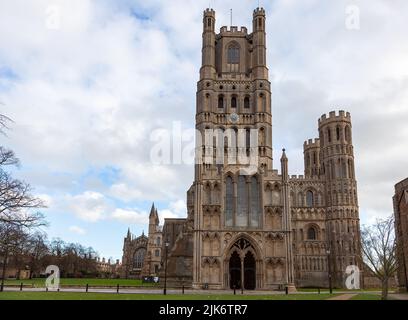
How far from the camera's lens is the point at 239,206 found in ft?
173

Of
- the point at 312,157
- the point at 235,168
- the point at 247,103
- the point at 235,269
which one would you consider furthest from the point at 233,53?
the point at 312,157

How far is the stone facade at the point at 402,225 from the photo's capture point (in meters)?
45.2

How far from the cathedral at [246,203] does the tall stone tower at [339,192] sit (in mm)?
187

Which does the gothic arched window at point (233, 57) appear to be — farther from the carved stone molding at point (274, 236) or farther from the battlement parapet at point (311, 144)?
the battlement parapet at point (311, 144)

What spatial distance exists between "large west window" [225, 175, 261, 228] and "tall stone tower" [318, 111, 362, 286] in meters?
31.1

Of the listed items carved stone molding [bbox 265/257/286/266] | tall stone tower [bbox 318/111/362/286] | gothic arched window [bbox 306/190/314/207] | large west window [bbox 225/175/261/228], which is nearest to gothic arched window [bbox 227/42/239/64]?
large west window [bbox 225/175/261/228]

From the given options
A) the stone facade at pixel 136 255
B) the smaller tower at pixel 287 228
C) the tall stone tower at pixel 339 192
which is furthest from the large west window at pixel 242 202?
the stone facade at pixel 136 255

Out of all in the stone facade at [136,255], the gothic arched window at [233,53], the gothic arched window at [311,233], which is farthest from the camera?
the stone facade at [136,255]

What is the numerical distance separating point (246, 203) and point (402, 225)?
17602 millimetres

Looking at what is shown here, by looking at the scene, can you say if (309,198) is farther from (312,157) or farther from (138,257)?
(138,257)
